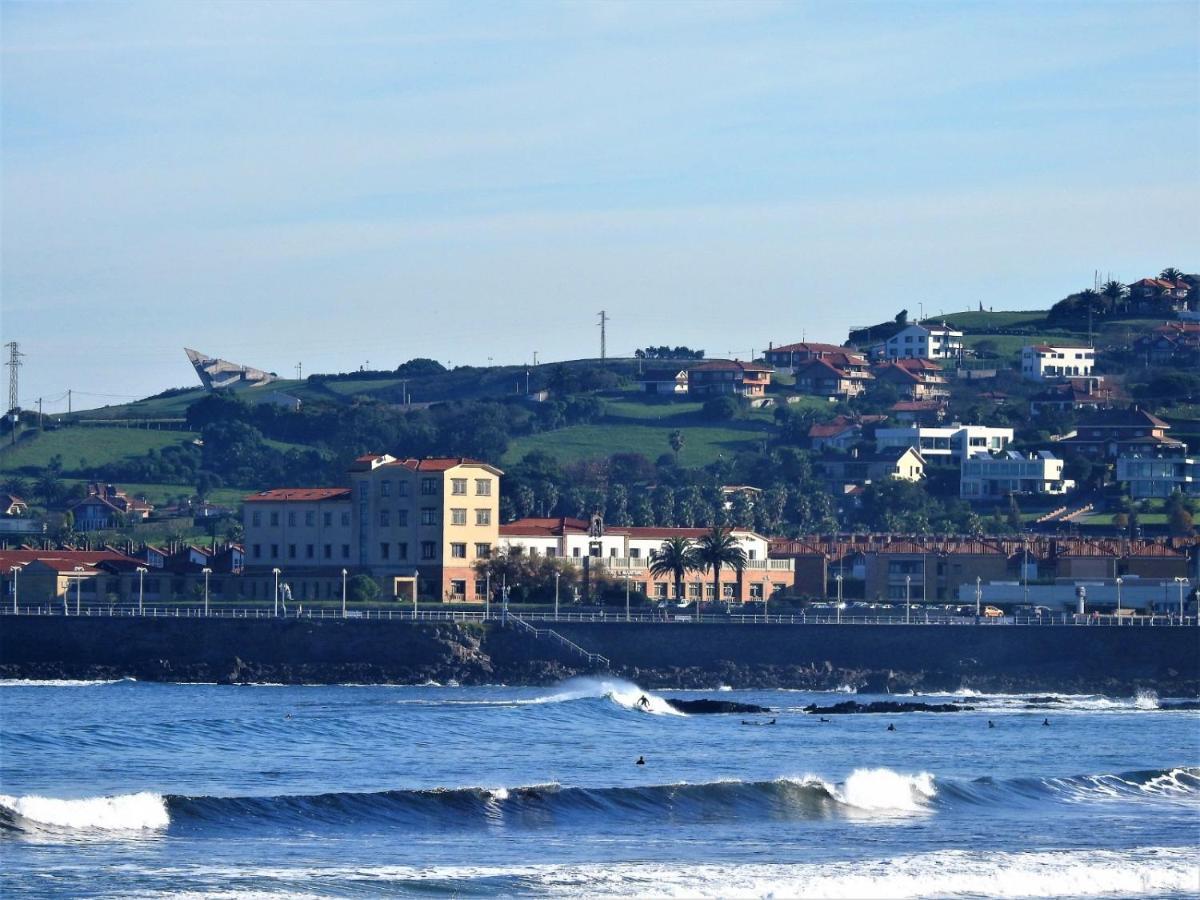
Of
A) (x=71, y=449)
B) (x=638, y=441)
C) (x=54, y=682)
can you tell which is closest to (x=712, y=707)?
(x=54, y=682)

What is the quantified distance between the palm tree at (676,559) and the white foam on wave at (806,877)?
2616 inches

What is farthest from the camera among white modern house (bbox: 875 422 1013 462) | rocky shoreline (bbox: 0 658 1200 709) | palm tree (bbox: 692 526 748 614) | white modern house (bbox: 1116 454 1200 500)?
white modern house (bbox: 875 422 1013 462)

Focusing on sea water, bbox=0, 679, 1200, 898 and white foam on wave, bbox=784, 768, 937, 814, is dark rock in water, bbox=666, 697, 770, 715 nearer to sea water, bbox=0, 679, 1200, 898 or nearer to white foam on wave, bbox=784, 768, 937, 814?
A: sea water, bbox=0, 679, 1200, 898

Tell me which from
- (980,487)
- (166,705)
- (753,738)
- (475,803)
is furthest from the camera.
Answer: (980,487)

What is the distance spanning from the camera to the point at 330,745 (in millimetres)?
59500

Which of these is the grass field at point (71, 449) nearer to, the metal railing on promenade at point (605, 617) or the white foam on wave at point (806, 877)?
the metal railing on promenade at point (605, 617)

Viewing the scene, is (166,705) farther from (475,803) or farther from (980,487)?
(980,487)

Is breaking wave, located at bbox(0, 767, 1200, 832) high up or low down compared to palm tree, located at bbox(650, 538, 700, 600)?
down

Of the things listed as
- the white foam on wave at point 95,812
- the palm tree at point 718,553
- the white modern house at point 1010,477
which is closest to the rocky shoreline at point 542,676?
the palm tree at point 718,553

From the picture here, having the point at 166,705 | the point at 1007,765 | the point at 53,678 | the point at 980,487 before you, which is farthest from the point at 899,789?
the point at 980,487

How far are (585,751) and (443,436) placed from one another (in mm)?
135887

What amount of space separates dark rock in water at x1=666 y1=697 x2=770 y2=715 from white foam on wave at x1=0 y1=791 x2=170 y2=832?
35.1 meters

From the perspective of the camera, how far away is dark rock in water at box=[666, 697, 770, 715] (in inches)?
3034

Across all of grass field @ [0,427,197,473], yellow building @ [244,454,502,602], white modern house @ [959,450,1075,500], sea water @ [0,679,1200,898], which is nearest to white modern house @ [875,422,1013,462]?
white modern house @ [959,450,1075,500]
